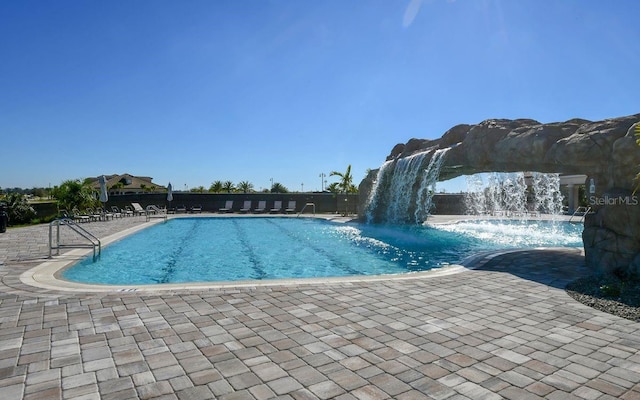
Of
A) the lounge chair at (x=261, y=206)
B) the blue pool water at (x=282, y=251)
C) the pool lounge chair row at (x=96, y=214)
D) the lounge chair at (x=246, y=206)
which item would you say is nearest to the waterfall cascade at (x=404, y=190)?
the blue pool water at (x=282, y=251)

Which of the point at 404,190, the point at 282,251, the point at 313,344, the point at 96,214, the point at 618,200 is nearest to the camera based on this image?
the point at 313,344

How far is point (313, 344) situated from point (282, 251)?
28.9 ft

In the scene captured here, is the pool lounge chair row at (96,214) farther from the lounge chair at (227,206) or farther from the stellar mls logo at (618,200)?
the stellar mls logo at (618,200)

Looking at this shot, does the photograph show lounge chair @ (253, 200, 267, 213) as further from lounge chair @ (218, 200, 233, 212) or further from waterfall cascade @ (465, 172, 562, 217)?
waterfall cascade @ (465, 172, 562, 217)

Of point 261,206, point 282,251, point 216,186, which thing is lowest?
point 282,251

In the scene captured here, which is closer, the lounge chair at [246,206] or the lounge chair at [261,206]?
the lounge chair at [246,206]

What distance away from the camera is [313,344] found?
4020mm

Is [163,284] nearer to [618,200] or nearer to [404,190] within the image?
[618,200]

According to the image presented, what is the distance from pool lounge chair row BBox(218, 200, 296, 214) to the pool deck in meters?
24.4

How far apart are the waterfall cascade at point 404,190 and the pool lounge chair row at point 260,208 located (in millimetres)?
9626

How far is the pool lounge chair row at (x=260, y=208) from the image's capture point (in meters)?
30.9

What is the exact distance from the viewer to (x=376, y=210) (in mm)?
22766

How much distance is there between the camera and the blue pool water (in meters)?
9.23

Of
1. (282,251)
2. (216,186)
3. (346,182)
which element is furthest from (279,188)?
(282,251)
